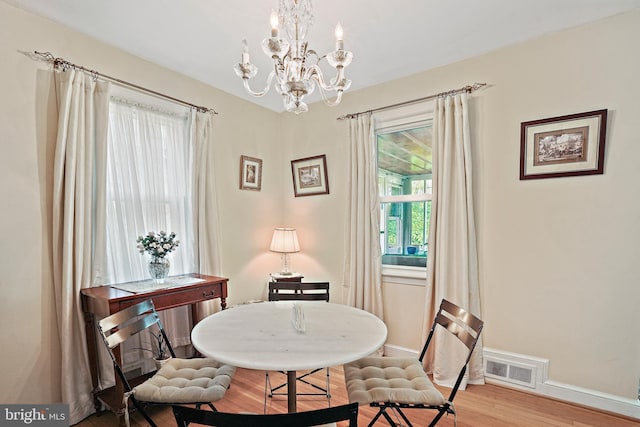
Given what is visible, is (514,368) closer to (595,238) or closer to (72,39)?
(595,238)

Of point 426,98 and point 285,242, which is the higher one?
point 426,98

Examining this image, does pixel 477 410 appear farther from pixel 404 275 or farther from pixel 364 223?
pixel 364 223

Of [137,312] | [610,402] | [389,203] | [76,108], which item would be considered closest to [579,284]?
[610,402]

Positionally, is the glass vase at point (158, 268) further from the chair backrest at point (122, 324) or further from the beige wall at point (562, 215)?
the beige wall at point (562, 215)

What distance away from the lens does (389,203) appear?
3080 millimetres

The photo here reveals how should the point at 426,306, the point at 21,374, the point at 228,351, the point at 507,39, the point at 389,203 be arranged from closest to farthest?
1. the point at 228,351
2. the point at 21,374
3. the point at 507,39
4. the point at 426,306
5. the point at 389,203

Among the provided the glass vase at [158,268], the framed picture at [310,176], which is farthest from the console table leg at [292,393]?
the framed picture at [310,176]

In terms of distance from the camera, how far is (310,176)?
137 inches

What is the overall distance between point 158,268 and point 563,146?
310 centimetres

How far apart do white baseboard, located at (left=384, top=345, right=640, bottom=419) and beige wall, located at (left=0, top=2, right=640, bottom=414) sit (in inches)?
2.3

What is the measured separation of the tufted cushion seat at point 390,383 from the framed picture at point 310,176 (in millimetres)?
1981

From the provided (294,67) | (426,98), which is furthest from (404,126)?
(294,67)

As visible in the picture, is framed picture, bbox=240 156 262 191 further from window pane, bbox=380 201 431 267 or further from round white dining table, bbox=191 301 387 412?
round white dining table, bbox=191 301 387 412

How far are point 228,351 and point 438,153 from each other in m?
2.23
